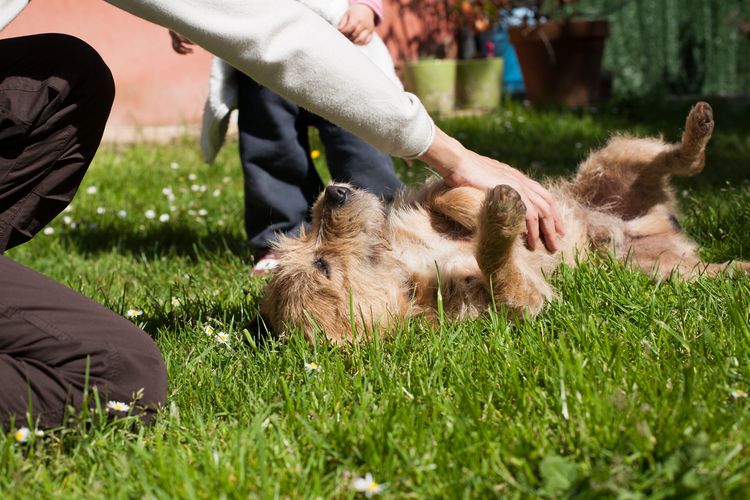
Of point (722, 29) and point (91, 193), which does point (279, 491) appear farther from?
point (722, 29)

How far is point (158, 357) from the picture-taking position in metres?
2.31

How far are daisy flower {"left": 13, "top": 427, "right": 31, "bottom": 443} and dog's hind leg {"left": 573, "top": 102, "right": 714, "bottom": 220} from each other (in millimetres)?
2549

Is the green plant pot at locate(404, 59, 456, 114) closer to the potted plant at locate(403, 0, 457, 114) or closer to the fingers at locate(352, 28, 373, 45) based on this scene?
the potted plant at locate(403, 0, 457, 114)

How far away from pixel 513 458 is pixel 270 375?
972 mm

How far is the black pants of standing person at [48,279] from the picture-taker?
2.09 metres

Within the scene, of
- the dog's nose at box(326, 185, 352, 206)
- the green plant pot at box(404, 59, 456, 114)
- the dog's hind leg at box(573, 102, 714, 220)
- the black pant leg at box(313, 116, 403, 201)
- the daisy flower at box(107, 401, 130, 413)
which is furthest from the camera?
the green plant pot at box(404, 59, 456, 114)

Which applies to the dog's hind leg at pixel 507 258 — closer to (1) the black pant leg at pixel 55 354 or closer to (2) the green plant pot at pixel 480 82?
(1) the black pant leg at pixel 55 354

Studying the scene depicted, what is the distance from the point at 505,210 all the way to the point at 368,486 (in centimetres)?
116

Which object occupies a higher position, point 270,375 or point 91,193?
point 270,375

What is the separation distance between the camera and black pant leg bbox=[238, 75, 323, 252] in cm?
405

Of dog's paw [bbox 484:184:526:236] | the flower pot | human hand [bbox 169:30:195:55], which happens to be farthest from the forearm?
the flower pot

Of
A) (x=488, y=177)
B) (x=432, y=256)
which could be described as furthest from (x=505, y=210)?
(x=432, y=256)

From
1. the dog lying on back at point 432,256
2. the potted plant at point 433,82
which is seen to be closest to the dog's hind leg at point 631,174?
the dog lying on back at point 432,256

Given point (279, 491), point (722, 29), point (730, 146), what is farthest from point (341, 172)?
point (722, 29)
